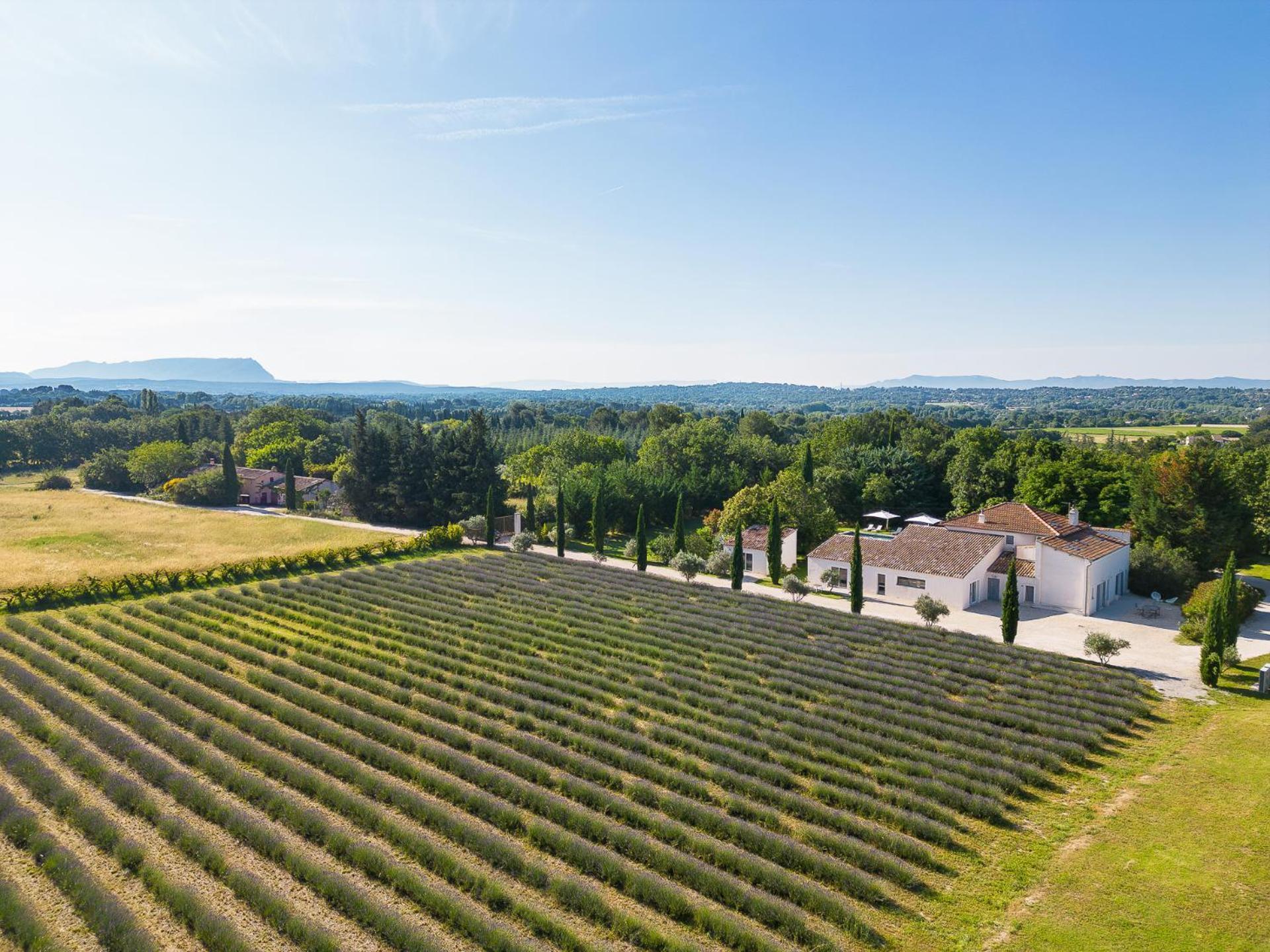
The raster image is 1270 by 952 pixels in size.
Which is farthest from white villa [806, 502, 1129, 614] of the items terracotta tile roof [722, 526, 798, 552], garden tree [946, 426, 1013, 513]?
garden tree [946, 426, 1013, 513]

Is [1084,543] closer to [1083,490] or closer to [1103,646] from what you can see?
[1103,646]

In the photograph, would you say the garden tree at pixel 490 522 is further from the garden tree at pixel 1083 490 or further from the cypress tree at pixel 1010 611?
the garden tree at pixel 1083 490

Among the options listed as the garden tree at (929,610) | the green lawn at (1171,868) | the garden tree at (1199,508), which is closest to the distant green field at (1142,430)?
the garden tree at (1199,508)

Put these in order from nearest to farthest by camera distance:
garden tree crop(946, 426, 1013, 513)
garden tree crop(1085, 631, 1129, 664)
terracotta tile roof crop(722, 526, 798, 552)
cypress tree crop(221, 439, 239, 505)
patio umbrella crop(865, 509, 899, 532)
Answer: garden tree crop(1085, 631, 1129, 664)
terracotta tile roof crop(722, 526, 798, 552)
patio umbrella crop(865, 509, 899, 532)
garden tree crop(946, 426, 1013, 513)
cypress tree crop(221, 439, 239, 505)

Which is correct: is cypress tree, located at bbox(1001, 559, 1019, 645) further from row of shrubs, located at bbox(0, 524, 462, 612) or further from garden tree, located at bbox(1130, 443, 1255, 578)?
row of shrubs, located at bbox(0, 524, 462, 612)

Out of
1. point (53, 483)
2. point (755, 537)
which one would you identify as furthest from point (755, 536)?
point (53, 483)

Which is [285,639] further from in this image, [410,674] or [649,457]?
[649,457]
